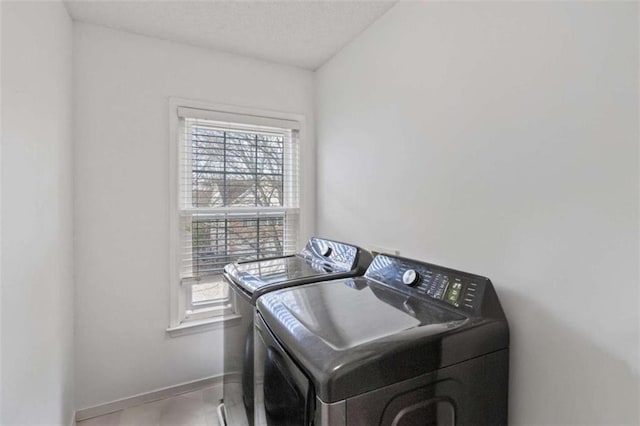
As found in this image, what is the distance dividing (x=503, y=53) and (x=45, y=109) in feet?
5.75

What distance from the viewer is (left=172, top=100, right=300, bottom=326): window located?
6.82ft

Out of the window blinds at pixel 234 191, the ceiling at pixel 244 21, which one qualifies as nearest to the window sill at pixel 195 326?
the window blinds at pixel 234 191

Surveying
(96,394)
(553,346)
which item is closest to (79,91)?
(96,394)

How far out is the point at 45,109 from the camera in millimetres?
1280

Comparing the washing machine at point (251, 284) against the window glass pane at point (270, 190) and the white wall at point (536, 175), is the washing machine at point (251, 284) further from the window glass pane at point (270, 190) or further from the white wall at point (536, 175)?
the window glass pane at point (270, 190)

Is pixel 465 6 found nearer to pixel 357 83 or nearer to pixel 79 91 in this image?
pixel 357 83

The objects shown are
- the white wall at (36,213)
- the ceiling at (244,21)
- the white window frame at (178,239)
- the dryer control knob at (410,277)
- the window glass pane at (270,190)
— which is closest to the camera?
the white wall at (36,213)

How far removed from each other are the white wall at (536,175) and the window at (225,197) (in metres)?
1.00

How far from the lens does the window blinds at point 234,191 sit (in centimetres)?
209

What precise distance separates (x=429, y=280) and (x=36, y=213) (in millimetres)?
1505

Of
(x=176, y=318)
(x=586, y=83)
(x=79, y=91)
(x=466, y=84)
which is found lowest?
(x=176, y=318)

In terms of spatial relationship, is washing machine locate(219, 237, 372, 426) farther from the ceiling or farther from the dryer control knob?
the ceiling

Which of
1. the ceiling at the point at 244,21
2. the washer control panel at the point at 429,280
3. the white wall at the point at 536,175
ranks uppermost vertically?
the ceiling at the point at 244,21

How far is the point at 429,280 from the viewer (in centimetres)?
124
